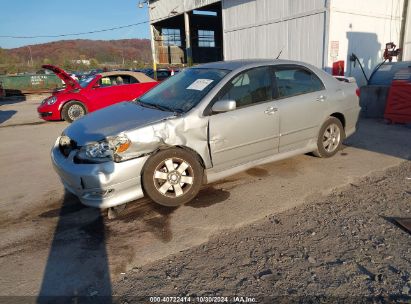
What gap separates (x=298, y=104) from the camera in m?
4.34

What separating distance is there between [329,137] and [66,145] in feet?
12.5

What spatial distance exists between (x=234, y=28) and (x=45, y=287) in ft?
47.3

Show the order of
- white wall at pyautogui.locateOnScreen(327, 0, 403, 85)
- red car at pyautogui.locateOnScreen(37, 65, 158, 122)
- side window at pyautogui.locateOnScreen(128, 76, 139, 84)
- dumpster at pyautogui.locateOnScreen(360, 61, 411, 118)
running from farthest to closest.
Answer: white wall at pyautogui.locateOnScreen(327, 0, 403, 85) → side window at pyautogui.locateOnScreen(128, 76, 139, 84) → red car at pyautogui.locateOnScreen(37, 65, 158, 122) → dumpster at pyautogui.locateOnScreen(360, 61, 411, 118)

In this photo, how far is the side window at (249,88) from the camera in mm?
3855

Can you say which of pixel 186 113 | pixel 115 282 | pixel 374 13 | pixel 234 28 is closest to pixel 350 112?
pixel 186 113

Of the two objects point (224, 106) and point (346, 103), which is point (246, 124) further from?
point (346, 103)

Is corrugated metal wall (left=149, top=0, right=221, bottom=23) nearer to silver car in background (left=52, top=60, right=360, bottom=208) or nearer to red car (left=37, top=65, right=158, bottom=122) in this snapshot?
red car (left=37, top=65, right=158, bottom=122)

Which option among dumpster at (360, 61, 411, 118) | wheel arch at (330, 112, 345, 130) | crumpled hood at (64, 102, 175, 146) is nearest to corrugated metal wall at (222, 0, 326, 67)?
dumpster at (360, 61, 411, 118)

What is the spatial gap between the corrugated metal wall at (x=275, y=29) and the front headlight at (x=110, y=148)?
377 inches

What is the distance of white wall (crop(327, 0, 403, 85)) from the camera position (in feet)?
35.0

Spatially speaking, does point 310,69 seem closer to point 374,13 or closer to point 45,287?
point 45,287

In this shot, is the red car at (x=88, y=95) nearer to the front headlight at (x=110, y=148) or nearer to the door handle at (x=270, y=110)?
the door handle at (x=270, y=110)

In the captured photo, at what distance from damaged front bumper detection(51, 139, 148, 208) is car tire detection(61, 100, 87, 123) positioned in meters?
6.81

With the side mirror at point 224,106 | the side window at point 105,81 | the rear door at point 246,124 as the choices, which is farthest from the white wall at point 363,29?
the side mirror at point 224,106
